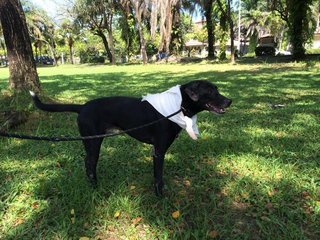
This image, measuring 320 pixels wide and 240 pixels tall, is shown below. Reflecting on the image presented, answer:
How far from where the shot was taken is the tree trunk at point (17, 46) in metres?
6.05

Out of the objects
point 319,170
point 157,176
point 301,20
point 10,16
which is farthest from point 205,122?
point 301,20

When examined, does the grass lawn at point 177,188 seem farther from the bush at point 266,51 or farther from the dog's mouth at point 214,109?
the bush at point 266,51

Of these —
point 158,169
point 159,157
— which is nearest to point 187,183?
point 158,169

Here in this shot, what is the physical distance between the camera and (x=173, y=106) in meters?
3.02

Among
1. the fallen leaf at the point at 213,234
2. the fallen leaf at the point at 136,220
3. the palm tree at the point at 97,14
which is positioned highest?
the palm tree at the point at 97,14

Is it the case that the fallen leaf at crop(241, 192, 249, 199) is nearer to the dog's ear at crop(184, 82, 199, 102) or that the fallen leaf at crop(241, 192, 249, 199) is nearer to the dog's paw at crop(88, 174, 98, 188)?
the dog's ear at crop(184, 82, 199, 102)

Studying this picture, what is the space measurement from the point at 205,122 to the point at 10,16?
4139 millimetres

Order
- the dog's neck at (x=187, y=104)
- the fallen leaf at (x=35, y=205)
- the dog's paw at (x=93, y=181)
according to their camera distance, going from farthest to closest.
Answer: the dog's paw at (x=93, y=181) < the fallen leaf at (x=35, y=205) < the dog's neck at (x=187, y=104)

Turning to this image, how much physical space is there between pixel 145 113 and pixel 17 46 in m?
4.24

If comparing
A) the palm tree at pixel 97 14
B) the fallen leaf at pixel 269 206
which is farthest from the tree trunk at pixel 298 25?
the fallen leaf at pixel 269 206

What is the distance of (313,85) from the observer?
10016 mm

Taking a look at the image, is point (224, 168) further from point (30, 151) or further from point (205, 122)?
point (30, 151)

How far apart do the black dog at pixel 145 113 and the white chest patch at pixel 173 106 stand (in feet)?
0.15

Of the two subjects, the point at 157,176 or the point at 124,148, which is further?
the point at 124,148
